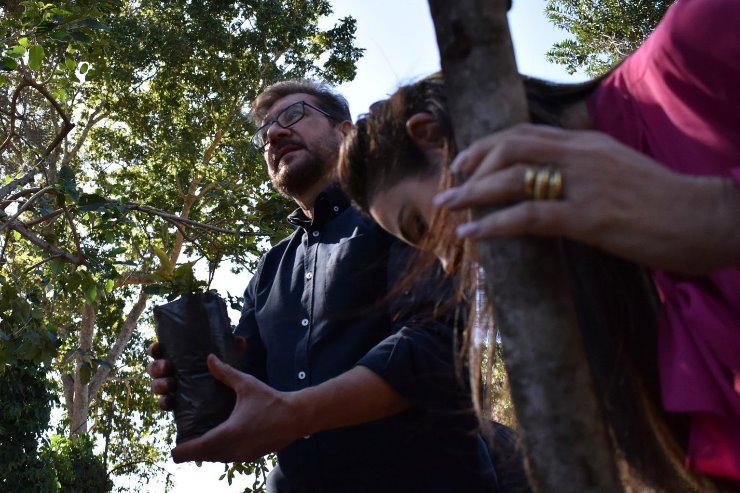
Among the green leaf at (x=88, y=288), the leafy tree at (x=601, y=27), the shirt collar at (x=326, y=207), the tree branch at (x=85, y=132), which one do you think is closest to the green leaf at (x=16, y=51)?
the green leaf at (x=88, y=288)

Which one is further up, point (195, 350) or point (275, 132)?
point (275, 132)

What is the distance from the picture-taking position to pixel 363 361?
2428 millimetres

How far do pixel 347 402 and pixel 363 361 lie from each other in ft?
0.47

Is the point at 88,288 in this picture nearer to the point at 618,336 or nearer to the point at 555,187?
the point at 618,336

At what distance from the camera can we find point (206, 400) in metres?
2.33

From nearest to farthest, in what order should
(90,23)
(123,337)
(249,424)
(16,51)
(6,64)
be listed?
(249,424) → (6,64) → (16,51) → (90,23) → (123,337)

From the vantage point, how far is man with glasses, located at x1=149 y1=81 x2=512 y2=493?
2293 mm

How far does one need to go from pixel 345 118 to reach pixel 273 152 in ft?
1.40

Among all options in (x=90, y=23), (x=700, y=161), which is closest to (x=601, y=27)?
(x=90, y=23)

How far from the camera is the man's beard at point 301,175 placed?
346 centimetres

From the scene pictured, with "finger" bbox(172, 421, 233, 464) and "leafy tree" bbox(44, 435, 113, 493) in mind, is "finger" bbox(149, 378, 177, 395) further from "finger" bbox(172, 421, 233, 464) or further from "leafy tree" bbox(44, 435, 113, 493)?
"leafy tree" bbox(44, 435, 113, 493)

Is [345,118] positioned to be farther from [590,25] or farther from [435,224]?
[590,25]

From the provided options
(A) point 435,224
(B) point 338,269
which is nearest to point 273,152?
(B) point 338,269

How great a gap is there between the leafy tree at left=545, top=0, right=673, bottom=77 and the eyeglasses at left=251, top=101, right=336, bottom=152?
986 centimetres
